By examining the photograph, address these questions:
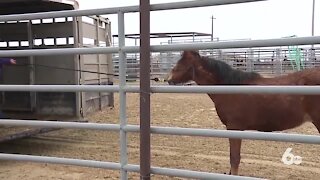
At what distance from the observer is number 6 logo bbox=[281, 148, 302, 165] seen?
17.3ft

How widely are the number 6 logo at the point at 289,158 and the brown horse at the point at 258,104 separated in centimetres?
69

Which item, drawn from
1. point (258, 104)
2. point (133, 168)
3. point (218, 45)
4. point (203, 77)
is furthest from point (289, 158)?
point (218, 45)

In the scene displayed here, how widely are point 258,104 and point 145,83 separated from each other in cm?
269

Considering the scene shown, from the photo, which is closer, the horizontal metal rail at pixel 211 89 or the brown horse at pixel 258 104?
the horizontal metal rail at pixel 211 89

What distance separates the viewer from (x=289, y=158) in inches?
216

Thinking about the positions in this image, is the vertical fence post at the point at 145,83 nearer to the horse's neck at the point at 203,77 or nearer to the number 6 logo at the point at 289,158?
the horse's neck at the point at 203,77

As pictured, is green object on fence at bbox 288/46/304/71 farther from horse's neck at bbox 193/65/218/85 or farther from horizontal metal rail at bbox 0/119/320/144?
horizontal metal rail at bbox 0/119/320/144

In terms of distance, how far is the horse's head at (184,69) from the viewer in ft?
17.0

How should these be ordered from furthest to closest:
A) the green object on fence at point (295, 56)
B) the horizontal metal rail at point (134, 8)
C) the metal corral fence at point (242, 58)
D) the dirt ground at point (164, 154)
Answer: the green object on fence at point (295, 56)
the metal corral fence at point (242, 58)
the dirt ground at point (164, 154)
the horizontal metal rail at point (134, 8)

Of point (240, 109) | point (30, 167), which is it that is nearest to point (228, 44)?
point (240, 109)

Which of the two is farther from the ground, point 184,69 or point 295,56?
point 295,56

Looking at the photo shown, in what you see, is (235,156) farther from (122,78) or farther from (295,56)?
(295,56)

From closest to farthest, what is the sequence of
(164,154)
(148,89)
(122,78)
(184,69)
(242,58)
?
(148,89) < (122,78) < (184,69) < (164,154) < (242,58)

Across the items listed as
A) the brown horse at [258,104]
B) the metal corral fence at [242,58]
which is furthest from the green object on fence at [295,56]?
the brown horse at [258,104]
